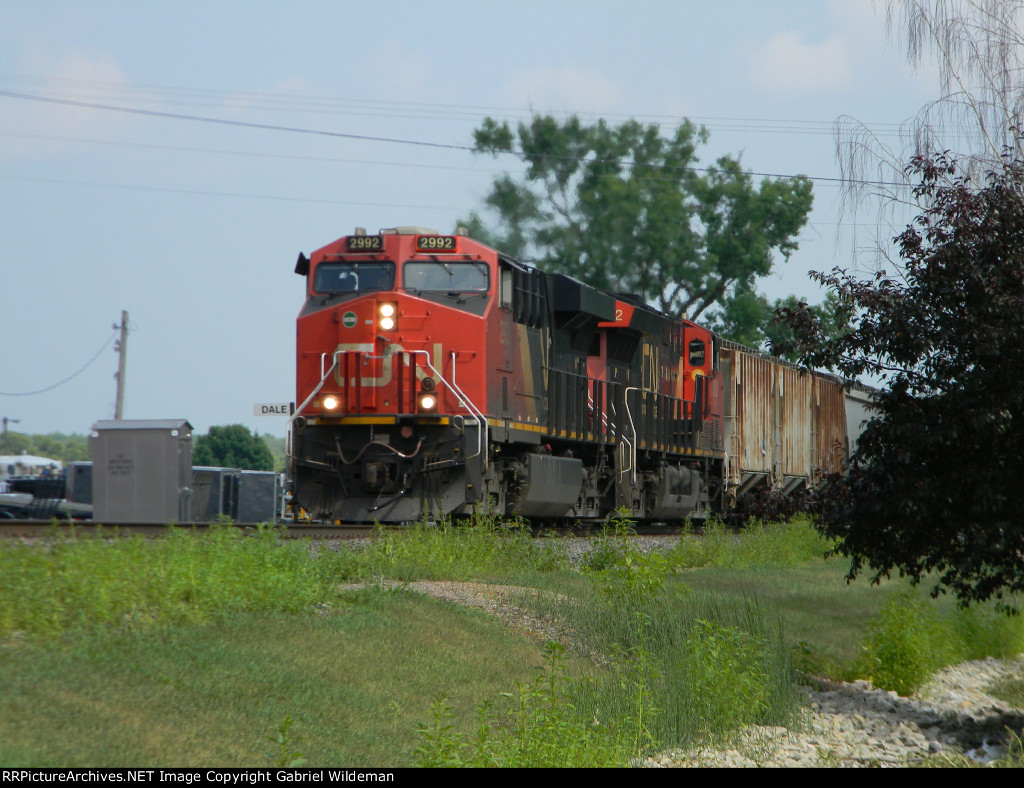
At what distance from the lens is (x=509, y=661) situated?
26.5 feet

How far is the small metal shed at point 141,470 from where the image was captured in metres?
16.7

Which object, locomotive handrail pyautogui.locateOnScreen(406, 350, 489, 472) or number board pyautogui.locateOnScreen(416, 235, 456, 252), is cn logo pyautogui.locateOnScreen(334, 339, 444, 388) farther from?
number board pyautogui.locateOnScreen(416, 235, 456, 252)

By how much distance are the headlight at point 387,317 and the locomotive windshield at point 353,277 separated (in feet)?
1.30

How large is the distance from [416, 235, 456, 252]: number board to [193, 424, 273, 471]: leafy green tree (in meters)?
46.0

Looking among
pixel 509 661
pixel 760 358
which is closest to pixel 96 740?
pixel 509 661

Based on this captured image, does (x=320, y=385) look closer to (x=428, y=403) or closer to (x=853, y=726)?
(x=428, y=403)

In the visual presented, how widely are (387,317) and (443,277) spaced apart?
101cm

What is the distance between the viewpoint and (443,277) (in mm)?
15289

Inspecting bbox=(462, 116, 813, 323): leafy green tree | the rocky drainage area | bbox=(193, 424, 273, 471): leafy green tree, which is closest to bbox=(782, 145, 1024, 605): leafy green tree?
the rocky drainage area

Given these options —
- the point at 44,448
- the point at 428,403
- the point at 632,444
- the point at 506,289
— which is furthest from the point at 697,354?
the point at 44,448

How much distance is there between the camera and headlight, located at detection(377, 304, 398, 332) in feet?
49.1

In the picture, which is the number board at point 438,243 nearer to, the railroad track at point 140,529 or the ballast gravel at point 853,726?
the railroad track at point 140,529

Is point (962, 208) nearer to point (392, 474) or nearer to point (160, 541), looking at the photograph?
point (160, 541)

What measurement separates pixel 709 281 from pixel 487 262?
30421 millimetres
